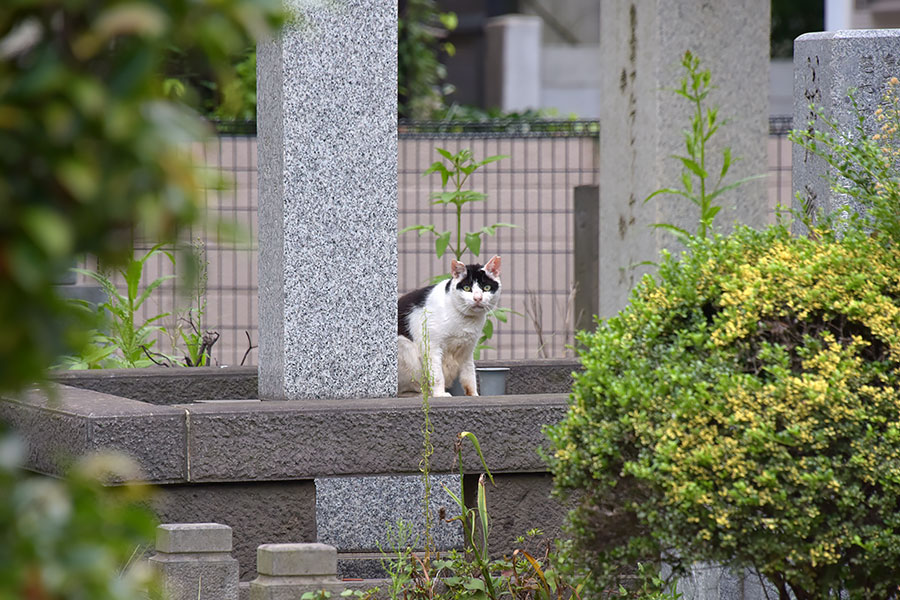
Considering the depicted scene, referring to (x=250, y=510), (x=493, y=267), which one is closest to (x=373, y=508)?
(x=250, y=510)

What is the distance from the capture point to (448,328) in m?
4.99

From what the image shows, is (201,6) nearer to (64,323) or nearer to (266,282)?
(64,323)

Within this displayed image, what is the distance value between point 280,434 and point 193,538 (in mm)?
578

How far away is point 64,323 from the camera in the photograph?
125cm

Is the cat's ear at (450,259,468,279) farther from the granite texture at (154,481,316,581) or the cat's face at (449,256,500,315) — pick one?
the granite texture at (154,481,316,581)

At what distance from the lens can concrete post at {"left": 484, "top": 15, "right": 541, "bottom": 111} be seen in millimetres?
17859

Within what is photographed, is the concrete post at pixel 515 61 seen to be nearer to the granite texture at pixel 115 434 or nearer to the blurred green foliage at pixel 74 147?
the granite texture at pixel 115 434

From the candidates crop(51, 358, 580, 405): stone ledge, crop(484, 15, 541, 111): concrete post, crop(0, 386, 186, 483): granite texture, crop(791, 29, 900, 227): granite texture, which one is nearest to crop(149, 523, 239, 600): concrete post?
crop(0, 386, 186, 483): granite texture

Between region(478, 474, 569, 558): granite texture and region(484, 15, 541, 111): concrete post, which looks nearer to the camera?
region(478, 474, 569, 558): granite texture

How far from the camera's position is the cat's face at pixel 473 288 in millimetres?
5043

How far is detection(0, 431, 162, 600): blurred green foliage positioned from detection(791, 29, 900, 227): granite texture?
11.0 feet

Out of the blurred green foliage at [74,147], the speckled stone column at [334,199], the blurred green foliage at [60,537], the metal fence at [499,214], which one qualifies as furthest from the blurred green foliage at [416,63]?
the blurred green foliage at [60,537]

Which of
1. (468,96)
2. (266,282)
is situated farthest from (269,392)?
(468,96)

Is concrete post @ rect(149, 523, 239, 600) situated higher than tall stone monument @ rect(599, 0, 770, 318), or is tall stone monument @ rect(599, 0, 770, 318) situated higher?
tall stone monument @ rect(599, 0, 770, 318)
